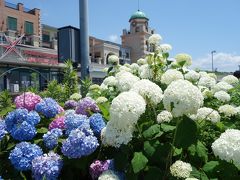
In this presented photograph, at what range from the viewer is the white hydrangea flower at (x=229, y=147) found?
173cm

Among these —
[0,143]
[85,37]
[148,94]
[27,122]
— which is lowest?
[0,143]

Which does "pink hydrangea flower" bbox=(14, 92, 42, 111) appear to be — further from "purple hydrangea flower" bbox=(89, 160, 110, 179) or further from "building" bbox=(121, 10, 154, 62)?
"building" bbox=(121, 10, 154, 62)

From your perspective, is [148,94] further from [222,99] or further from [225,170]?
[222,99]

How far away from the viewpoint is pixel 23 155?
2.14m

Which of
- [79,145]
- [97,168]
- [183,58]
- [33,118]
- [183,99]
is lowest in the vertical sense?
[97,168]

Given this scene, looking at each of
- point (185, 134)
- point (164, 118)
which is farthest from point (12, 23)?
point (185, 134)

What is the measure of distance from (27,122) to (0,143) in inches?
10.3

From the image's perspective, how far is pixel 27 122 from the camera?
7.59ft

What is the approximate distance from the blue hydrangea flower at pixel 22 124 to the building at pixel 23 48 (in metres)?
19.3

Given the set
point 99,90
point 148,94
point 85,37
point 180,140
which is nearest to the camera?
point 180,140

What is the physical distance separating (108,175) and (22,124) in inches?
29.5

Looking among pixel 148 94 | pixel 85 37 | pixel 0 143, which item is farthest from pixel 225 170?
pixel 85 37

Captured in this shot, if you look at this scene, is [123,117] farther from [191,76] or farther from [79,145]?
[191,76]

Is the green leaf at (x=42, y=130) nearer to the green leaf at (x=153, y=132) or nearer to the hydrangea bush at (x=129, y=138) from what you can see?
the hydrangea bush at (x=129, y=138)
